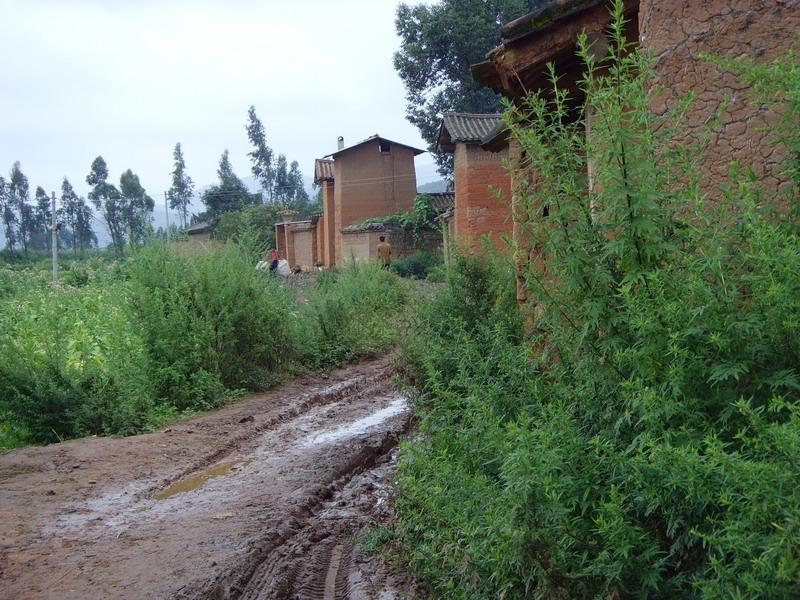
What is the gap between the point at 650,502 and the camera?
3.11m

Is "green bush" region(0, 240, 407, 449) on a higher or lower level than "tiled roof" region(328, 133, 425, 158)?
lower

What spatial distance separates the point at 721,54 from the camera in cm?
479

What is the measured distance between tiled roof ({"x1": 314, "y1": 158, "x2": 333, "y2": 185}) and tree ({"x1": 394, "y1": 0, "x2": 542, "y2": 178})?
5.75 m

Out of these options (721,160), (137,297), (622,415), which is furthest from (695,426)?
(137,297)

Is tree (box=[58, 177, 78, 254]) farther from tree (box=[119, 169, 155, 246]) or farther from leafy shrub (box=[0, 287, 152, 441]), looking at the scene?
leafy shrub (box=[0, 287, 152, 441])

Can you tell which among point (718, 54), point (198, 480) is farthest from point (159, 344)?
point (718, 54)

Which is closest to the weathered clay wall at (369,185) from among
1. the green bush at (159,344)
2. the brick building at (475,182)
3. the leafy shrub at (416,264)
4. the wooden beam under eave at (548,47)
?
the leafy shrub at (416,264)

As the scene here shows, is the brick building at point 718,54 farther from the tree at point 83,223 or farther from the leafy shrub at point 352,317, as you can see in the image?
the tree at point 83,223

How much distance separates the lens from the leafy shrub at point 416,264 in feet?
115

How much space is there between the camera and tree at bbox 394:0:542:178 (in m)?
44.4

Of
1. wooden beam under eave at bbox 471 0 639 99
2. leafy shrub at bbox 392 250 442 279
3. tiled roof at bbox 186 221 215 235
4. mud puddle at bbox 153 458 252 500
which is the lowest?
mud puddle at bbox 153 458 252 500

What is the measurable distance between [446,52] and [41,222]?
46898 millimetres

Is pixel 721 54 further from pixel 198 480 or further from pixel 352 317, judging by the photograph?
pixel 352 317

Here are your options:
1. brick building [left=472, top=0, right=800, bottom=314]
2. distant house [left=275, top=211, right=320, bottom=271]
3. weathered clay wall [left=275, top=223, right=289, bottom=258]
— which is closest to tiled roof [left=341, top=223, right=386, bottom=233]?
distant house [left=275, top=211, right=320, bottom=271]
